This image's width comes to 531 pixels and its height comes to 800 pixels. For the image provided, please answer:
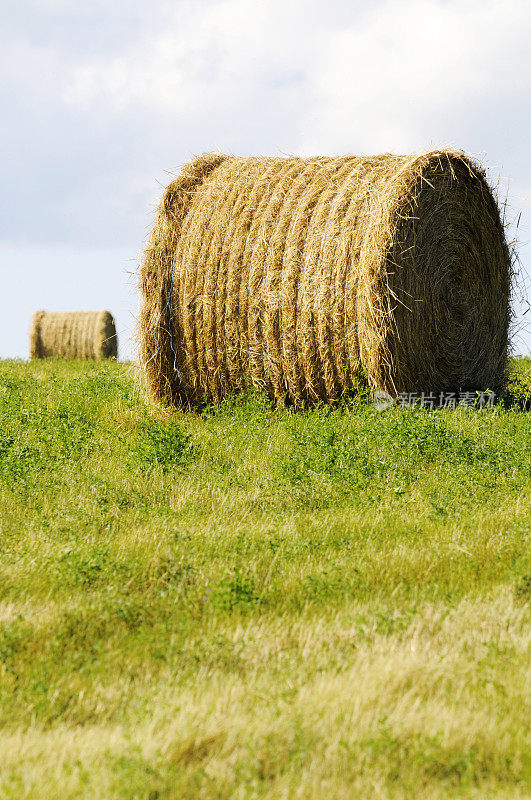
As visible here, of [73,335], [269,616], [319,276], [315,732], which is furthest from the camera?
[73,335]

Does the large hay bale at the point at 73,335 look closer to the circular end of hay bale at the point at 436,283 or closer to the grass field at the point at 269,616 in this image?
the circular end of hay bale at the point at 436,283

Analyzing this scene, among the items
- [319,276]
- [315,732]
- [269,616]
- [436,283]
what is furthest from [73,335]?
[315,732]

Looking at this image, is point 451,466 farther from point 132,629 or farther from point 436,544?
point 132,629

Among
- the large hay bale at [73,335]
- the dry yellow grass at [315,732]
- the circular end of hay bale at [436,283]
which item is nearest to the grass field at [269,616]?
the dry yellow grass at [315,732]

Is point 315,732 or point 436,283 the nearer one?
point 315,732

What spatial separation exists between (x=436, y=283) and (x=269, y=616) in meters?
6.65

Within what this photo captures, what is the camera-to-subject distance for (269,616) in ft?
13.9

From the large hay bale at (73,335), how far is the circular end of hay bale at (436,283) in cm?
1097

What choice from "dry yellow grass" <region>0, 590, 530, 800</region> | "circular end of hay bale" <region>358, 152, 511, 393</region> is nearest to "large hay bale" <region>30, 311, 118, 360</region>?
"circular end of hay bale" <region>358, 152, 511, 393</region>

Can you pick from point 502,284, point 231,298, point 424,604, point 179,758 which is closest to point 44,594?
point 179,758

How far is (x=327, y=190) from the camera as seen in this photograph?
943 cm

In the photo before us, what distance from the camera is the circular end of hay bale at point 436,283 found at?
8.72 metres

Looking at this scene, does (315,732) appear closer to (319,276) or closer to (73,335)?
(319,276)

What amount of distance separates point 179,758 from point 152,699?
433 millimetres
